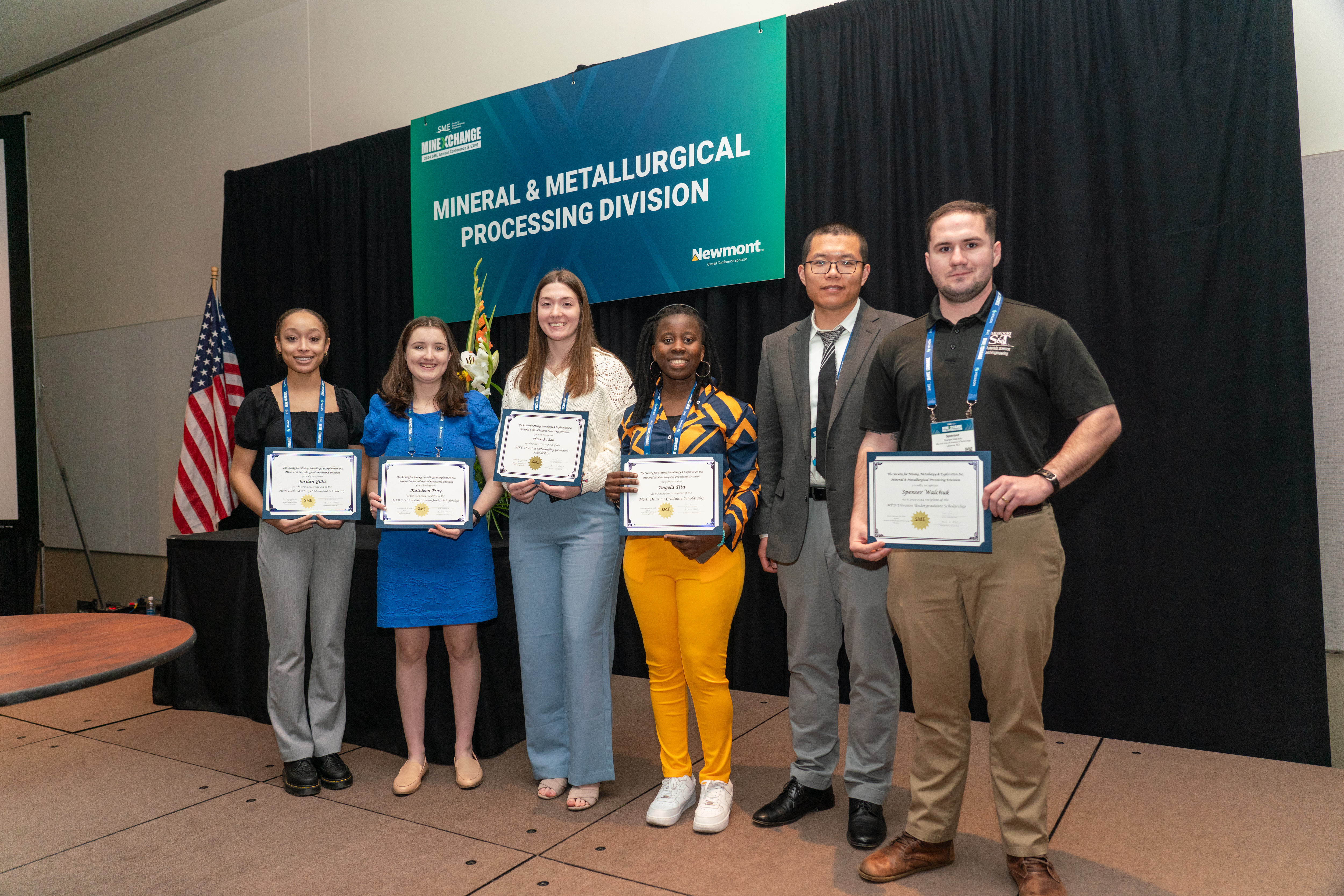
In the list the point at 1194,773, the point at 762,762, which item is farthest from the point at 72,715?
the point at 1194,773

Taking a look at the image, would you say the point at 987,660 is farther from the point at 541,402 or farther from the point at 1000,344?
the point at 541,402

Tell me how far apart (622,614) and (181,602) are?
2.07 m

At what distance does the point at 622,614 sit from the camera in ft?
14.6

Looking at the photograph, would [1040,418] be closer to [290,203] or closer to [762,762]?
[762,762]

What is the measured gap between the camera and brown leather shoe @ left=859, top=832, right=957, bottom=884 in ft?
7.09

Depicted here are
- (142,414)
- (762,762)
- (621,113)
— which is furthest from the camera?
(142,414)

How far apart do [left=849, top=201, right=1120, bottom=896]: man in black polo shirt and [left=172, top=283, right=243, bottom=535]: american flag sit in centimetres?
467

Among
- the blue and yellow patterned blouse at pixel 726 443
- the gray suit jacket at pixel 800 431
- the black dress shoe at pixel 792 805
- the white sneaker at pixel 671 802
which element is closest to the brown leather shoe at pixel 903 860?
the black dress shoe at pixel 792 805

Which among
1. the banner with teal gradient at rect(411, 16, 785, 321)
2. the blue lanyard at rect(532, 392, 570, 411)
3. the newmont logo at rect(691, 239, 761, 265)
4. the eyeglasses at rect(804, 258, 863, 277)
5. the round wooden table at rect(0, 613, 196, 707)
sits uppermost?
the banner with teal gradient at rect(411, 16, 785, 321)

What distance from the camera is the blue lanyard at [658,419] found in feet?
8.16

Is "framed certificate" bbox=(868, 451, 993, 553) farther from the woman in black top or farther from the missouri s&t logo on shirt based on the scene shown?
the woman in black top

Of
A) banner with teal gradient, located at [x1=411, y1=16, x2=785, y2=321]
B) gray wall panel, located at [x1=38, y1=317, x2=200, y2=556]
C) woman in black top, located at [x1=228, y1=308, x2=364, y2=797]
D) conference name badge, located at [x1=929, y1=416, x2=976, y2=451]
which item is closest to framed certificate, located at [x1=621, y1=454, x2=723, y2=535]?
conference name badge, located at [x1=929, y1=416, x2=976, y2=451]

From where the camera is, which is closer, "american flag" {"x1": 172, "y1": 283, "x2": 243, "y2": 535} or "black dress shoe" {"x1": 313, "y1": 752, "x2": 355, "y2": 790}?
"black dress shoe" {"x1": 313, "y1": 752, "x2": 355, "y2": 790}

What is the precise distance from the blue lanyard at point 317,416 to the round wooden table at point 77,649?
33.0 inches
